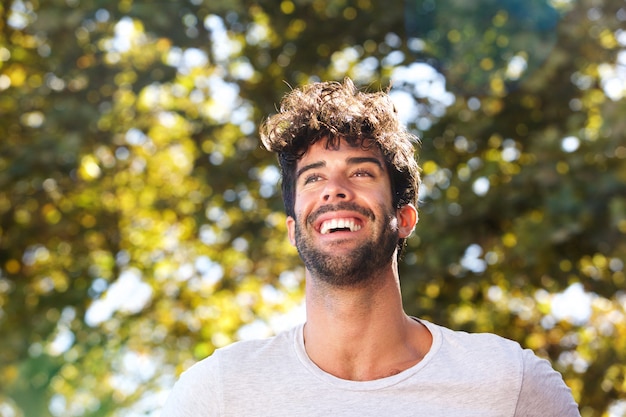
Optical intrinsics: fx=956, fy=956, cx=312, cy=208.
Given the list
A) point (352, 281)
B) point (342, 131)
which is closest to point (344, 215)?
point (352, 281)

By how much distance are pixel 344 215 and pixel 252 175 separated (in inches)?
148

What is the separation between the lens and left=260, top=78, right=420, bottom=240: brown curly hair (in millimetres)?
2475

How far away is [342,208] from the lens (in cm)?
231

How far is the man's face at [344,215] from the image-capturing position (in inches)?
89.8

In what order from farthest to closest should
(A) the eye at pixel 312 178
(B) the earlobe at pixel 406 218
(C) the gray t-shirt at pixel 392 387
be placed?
1. (B) the earlobe at pixel 406 218
2. (A) the eye at pixel 312 178
3. (C) the gray t-shirt at pixel 392 387

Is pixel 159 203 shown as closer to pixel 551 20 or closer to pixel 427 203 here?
pixel 427 203

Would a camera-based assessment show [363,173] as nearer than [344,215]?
No

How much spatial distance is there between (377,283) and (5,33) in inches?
192

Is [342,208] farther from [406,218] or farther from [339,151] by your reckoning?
[406,218]

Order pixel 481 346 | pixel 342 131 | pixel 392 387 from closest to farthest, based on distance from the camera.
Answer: pixel 392 387 → pixel 481 346 → pixel 342 131

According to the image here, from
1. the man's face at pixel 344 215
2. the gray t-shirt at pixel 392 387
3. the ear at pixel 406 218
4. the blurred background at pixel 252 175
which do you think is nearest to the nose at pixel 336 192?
the man's face at pixel 344 215

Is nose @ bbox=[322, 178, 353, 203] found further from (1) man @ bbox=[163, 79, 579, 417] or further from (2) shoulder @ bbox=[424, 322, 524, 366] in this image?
(2) shoulder @ bbox=[424, 322, 524, 366]

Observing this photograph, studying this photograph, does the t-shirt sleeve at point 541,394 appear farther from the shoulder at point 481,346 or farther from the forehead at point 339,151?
the forehead at point 339,151

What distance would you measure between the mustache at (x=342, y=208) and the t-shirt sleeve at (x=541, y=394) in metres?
0.51
